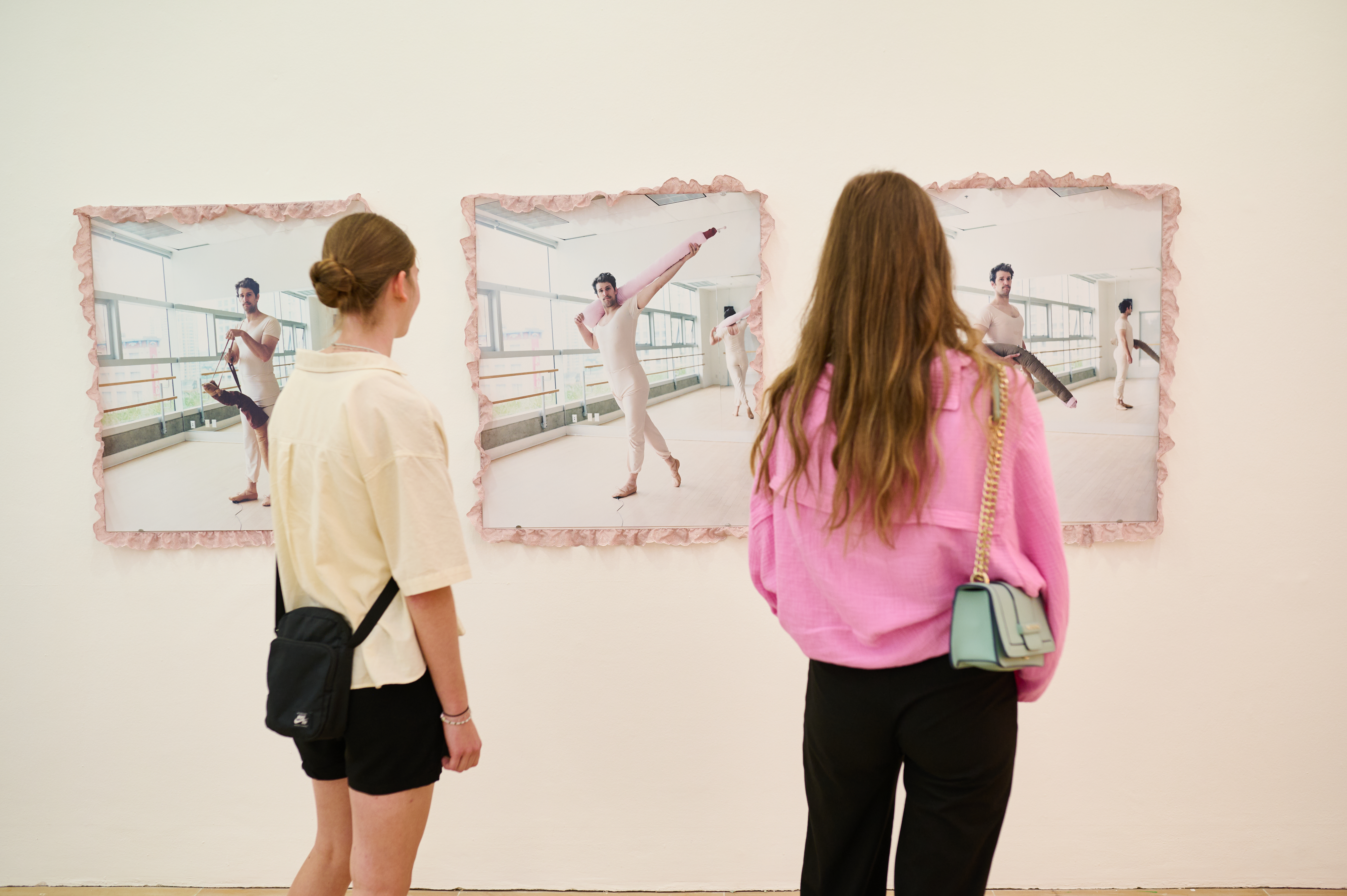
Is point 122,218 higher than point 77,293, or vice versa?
point 122,218

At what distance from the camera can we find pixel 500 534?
2.05m

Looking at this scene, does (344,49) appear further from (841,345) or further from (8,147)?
(841,345)

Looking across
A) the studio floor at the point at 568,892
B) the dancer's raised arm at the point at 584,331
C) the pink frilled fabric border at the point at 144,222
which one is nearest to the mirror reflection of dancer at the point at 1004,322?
the dancer's raised arm at the point at 584,331

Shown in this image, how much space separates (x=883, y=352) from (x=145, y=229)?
1952mm

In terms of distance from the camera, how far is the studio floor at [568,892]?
6.76ft

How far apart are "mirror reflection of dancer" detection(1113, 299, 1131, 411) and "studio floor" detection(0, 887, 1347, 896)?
4.12 feet

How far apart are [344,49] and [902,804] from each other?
8.04 feet

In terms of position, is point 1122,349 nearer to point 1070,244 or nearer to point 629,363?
point 1070,244

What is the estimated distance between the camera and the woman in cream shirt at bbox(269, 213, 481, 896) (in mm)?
1157

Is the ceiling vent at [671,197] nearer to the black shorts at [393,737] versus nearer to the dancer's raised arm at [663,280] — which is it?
the dancer's raised arm at [663,280]

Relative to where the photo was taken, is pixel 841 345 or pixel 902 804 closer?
pixel 841 345

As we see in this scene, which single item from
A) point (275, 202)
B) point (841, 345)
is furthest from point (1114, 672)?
point (275, 202)

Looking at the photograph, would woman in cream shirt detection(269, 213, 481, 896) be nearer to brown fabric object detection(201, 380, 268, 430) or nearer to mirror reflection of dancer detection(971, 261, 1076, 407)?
brown fabric object detection(201, 380, 268, 430)

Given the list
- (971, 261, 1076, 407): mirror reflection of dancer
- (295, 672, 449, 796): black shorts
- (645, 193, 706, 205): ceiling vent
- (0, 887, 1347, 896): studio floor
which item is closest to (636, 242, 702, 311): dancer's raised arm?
(645, 193, 706, 205): ceiling vent
